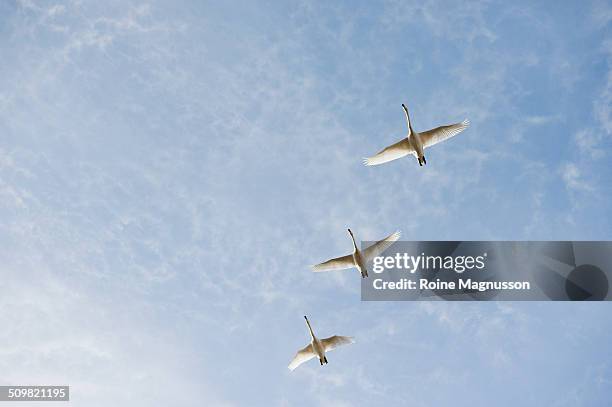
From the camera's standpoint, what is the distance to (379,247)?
83.7m

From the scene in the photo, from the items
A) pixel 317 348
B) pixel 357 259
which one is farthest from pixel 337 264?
pixel 317 348

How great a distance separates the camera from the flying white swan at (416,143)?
81.5m

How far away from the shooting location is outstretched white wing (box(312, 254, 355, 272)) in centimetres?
8431

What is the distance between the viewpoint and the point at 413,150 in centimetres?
8312

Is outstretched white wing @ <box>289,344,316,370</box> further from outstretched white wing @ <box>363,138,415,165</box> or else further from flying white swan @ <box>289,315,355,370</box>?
outstretched white wing @ <box>363,138,415,165</box>

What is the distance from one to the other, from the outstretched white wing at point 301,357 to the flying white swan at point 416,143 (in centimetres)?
1929

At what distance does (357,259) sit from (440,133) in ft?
45.0

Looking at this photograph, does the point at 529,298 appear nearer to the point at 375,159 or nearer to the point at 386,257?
the point at 386,257

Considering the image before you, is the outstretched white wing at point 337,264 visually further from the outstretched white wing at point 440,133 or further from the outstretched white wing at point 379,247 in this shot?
the outstretched white wing at point 440,133

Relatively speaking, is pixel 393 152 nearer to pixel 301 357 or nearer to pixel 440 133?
pixel 440 133

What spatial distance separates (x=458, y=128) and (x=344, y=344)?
23.1 m

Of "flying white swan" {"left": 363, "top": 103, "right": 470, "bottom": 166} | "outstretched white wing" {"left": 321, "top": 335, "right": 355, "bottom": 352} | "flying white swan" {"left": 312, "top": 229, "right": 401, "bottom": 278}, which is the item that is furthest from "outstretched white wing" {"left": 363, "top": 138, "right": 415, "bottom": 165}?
"outstretched white wing" {"left": 321, "top": 335, "right": 355, "bottom": 352}

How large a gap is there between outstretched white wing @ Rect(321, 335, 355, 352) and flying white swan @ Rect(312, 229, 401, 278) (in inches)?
260

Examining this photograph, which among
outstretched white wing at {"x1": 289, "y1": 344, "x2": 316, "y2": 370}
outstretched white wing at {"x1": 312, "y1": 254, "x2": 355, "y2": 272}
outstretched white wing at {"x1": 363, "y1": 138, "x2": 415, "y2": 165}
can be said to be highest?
outstretched white wing at {"x1": 363, "y1": 138, "x2": 415, "y2": 165}
